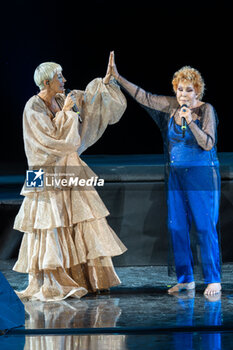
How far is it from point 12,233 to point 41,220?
113cm

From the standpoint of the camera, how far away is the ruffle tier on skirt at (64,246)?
412cm

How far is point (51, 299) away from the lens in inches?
161

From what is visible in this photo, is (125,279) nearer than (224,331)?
No

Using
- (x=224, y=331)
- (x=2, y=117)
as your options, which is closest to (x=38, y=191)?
(x=224, y=331)

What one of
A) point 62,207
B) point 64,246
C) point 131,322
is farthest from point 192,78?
point 131,322

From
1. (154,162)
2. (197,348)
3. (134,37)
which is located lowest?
(197,348)

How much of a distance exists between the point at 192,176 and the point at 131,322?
3.36ft

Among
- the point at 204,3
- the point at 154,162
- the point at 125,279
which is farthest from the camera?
the point at 204,3

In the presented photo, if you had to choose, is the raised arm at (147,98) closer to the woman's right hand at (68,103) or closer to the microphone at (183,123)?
the microphone at (183,123)

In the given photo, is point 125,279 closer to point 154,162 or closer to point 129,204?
point 129,204

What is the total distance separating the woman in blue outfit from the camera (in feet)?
13.6

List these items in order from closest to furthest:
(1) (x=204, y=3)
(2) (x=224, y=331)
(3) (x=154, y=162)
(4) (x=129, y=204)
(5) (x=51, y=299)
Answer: (2) (x=224, y=331) < (5) (x=51, y=299) < (4) (x=129, y=204) < (3) (x=154, y=162) < (1) (x=204, y=3)
